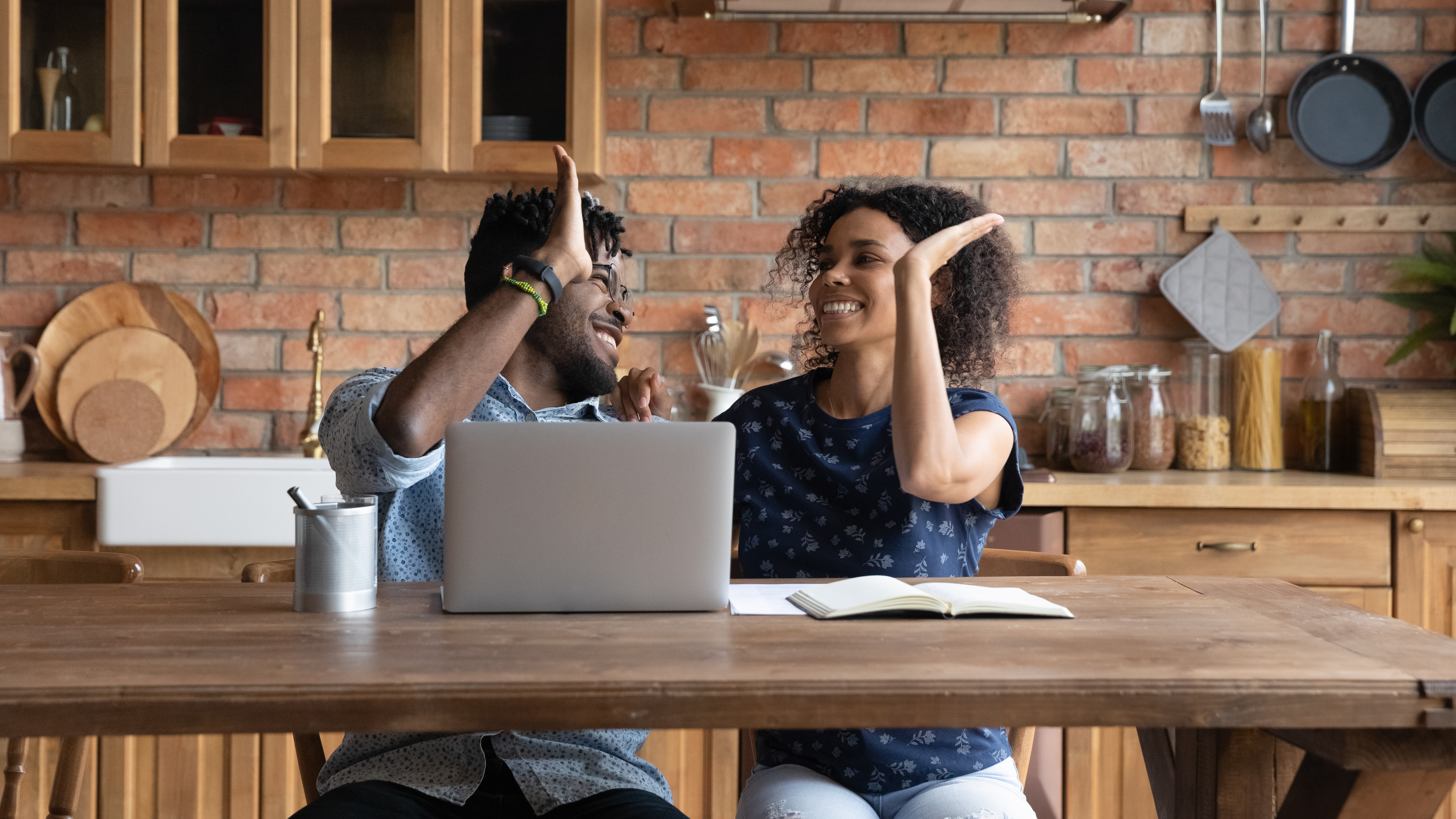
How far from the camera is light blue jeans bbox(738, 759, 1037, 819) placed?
45.0 inches

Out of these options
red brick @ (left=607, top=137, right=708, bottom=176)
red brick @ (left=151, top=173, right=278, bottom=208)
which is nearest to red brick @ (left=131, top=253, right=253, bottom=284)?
red brick @ (left=151, top=173, right=278, bottom=208)

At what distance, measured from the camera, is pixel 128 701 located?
2.44ft

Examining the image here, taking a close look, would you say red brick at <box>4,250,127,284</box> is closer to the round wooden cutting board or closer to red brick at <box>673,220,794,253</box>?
the round wooden cutting board

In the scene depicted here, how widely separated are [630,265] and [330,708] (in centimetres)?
196

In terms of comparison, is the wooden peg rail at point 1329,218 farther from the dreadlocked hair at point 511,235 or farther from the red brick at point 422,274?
the red brick at point 422,274

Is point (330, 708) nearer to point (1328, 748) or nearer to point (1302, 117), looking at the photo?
point (1328, 748)

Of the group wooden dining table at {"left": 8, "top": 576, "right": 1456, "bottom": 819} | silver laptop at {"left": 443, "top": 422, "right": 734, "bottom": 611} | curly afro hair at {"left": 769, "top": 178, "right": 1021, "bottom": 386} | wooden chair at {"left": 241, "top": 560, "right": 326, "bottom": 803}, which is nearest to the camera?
wooden dining table at {"left": 8, "top": 576, "right": 1456, "bottom": 819}

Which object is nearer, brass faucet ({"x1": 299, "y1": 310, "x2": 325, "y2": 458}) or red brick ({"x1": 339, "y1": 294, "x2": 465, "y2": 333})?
brass faucet ({"x1": 299, "y1": 310, "x2": 325, "y2": 458})

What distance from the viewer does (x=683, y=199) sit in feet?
8.61

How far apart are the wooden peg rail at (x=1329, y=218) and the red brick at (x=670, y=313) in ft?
3.86

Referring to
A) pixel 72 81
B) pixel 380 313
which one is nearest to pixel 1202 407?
pixel 380 313

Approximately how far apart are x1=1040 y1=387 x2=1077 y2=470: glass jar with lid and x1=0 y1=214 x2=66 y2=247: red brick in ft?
7.75

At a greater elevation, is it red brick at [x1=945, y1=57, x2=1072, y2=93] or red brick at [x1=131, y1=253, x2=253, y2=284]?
red brick at [x1=945, y1=57, x2=1072, y2=93]

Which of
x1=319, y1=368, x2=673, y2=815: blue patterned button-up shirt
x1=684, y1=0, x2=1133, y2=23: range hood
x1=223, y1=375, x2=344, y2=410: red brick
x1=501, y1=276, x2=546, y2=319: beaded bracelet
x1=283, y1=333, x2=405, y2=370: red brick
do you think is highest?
x1=684, y1=0, x2=1133, y2=23: range hood
